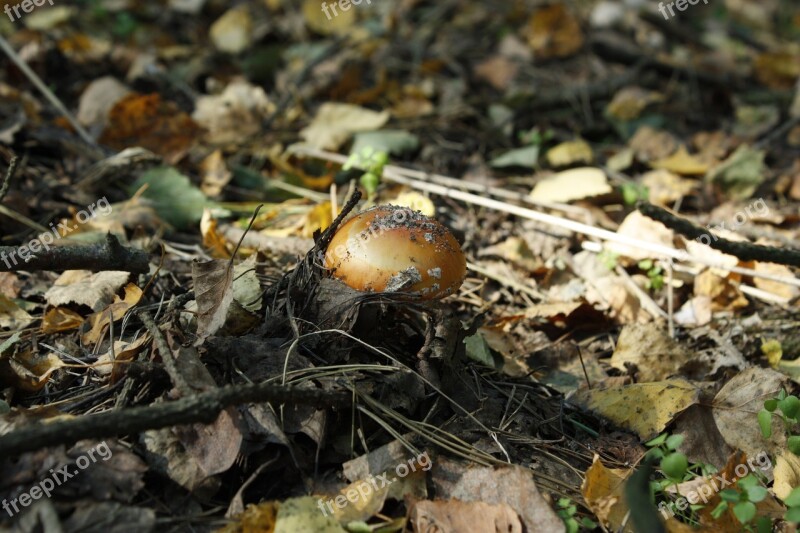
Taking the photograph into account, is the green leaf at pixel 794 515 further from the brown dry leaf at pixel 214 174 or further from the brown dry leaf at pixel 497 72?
the brown dry leaf at pixel 497 72

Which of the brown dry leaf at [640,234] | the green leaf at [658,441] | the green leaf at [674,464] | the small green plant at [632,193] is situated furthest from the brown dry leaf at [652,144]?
the green leaf at [674,464]

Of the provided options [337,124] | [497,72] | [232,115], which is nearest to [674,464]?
[337,124]

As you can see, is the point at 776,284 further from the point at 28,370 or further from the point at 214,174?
the point at 28,370

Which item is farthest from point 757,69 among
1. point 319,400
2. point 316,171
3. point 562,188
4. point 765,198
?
point 319,400

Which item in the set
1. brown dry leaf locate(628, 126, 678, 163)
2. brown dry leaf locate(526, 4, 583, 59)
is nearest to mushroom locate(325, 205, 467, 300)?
brown dry leaf locate(628, 126, 678, 163)

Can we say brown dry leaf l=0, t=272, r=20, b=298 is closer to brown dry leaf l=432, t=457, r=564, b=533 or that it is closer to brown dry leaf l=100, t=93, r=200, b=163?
brown dry leaf l=100, t=93, r=200, b=163

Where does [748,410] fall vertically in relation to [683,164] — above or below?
above
